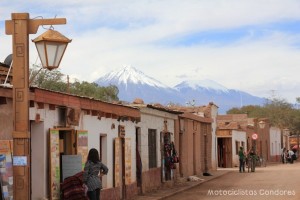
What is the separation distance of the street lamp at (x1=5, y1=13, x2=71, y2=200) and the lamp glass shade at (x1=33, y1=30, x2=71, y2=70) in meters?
0.20

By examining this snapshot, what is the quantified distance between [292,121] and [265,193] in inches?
2903

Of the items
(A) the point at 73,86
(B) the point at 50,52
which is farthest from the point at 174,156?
(A) the point at 73,86

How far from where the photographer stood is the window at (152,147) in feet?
79.8

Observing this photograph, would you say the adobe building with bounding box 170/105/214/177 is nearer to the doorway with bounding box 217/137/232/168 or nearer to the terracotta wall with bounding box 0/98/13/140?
the doorway with bounding box 217/137/232/168

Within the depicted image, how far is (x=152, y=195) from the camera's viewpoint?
71.5 ft

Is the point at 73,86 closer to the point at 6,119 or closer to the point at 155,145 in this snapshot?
the point at 155,145

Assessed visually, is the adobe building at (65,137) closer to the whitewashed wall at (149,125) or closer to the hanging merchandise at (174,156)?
the whitewashed wall at (149,125)

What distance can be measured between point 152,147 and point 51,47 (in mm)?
15874

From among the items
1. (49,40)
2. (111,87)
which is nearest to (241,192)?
(49,40)

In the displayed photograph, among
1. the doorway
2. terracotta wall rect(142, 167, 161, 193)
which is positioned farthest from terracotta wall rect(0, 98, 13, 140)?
the doorway

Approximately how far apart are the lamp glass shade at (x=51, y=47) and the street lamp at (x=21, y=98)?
20cm

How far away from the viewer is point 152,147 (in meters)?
24.7

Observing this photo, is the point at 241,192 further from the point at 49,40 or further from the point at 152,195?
the point at 49,40

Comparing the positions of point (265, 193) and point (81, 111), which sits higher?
point (81, 111)
